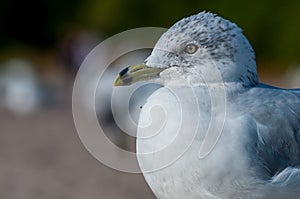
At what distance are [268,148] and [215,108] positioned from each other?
0.96ft

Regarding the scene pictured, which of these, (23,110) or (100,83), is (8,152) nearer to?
(100,83)

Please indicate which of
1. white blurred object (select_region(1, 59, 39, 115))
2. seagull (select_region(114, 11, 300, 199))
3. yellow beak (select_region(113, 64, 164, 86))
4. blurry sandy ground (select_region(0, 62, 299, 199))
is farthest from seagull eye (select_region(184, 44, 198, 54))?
white blurred object (select_region(1, 59, 39, 115))

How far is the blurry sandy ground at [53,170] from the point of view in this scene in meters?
7.79

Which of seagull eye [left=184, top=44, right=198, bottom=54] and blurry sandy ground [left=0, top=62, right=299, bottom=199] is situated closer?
seagull eye [left=184, top=44, right=198, bottom=54]

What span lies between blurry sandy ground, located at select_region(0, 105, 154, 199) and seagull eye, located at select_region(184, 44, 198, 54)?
13.3ft

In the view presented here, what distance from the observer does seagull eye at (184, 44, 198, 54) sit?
3.55 metres

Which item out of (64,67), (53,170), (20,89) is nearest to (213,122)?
(53,170)

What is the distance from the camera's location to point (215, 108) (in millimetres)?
3482

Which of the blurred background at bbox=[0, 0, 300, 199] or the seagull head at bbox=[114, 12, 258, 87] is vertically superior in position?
the seagull head at bbox=[114, 12, 258, 87]

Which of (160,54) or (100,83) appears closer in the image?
(160,54)

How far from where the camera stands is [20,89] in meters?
17.0

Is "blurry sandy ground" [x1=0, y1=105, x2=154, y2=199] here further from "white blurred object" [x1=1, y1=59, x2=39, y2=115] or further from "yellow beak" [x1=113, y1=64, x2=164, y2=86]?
"yellow beak" [x1=113, y1=64, x2=164, y2=86]

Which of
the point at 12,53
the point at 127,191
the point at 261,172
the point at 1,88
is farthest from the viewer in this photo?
the point at 12,53

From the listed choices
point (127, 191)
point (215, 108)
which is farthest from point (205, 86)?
point (127, 191)
